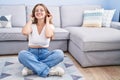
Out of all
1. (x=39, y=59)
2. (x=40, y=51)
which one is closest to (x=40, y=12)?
(x=40, y=51)

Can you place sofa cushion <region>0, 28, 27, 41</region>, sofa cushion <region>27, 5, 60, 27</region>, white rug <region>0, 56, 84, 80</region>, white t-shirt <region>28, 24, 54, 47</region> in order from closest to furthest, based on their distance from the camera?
white rug <region>0, 56, 84, 80</region> < white t-shirt <region>28, 24, 54, 47</region> < sofa cushion <region>0, 28, 27, 41</region> < sofa cushion <region>27, 5, 60, 27</region>

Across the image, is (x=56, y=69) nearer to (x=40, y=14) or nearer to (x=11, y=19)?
(x=40, y=14)

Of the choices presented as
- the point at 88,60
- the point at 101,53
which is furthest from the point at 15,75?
the point at 101,53

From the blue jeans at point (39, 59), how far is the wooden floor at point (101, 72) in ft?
1.27

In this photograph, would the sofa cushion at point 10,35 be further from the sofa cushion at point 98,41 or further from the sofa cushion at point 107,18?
the sofa cushion at point 107,18

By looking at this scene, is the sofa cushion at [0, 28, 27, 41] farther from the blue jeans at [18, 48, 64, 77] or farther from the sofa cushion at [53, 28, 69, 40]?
the blue jeans at [18, 48, 64, 77]

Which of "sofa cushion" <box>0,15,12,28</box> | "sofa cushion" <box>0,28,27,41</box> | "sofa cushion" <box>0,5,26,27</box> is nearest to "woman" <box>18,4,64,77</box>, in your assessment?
"sofa cushion" <box>0,28,27,41</box>

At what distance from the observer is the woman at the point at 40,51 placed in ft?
7.68

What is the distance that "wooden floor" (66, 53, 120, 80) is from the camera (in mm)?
2383

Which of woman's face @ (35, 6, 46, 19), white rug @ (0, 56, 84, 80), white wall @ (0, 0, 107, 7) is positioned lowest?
white rug @ (0, 56, 84, 80)

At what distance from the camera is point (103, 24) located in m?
3.65

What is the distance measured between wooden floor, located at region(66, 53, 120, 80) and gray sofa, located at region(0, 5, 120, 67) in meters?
0.07

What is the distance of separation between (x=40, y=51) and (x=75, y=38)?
0.67 m

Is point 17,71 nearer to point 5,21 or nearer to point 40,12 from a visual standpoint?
point 40,12
